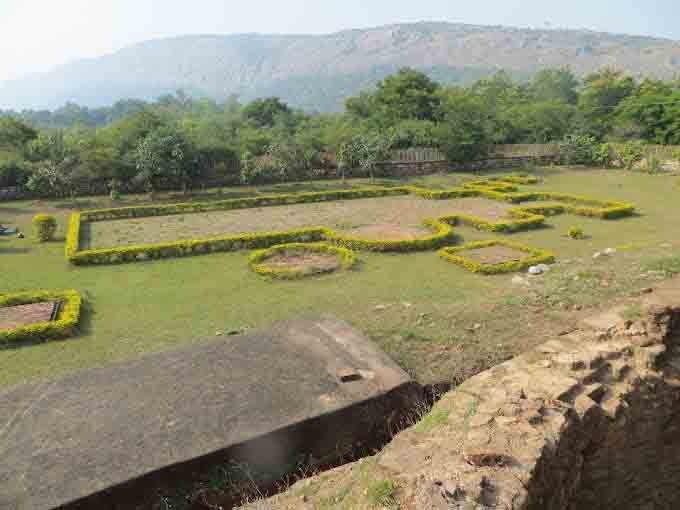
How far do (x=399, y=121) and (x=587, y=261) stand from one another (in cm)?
3093

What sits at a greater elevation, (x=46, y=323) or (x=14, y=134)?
(x=14, y=134)

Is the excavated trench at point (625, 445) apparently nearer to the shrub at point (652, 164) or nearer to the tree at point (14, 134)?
the shrub at point (652, 164)

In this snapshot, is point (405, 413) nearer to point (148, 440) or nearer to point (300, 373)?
point (300, 373)

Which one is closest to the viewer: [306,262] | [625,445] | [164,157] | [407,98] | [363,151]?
[625,445]

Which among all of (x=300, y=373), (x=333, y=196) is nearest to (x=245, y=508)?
(x=300, y=373)

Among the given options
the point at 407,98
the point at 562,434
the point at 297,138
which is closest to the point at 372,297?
the point at 562,434

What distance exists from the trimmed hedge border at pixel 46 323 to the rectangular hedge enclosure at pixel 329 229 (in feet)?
10.7

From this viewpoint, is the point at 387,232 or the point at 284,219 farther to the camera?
the point at 284,219

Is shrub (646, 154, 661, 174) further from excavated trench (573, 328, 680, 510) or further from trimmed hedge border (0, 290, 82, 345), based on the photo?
trimmed hedge border (0, 290, 82, 345)

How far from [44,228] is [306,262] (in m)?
9.94

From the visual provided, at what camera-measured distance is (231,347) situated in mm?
7828

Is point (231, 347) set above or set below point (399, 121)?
below

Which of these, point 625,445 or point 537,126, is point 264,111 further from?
point 625,445

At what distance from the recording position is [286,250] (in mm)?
16359
